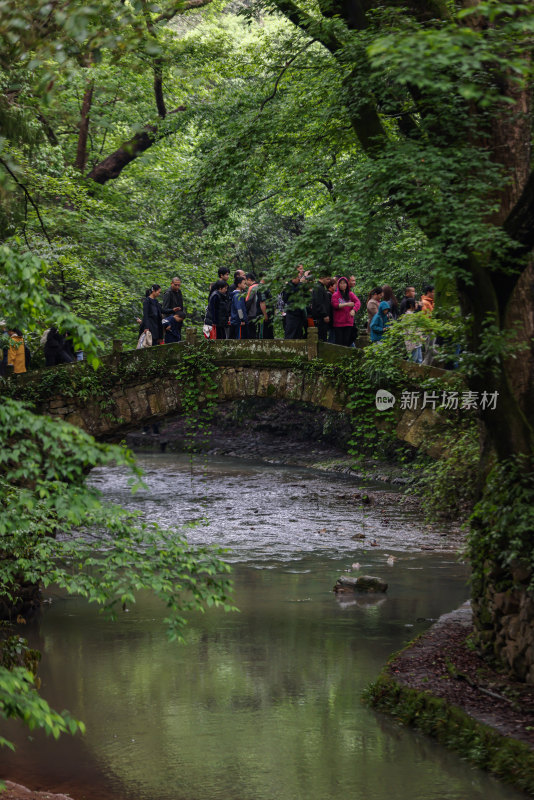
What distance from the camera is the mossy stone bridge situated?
1402 cm

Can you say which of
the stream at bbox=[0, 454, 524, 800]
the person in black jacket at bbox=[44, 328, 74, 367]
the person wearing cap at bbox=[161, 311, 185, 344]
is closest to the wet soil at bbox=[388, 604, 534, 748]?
the stream at bbox=[0, 454, 524, 800]

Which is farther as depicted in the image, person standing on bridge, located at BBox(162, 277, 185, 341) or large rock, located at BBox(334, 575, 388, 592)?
person standing on bridge, located at BBox(162, 277, 185, 341)

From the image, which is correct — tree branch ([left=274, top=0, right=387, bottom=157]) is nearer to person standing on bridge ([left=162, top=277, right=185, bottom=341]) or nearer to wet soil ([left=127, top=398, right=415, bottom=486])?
person standing on bridge ([left=162, top=277, right=185, bottom=341])

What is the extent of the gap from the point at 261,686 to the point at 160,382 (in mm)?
5676

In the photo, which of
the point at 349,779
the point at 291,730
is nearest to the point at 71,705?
the point at 291,730

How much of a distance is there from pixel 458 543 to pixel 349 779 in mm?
9320

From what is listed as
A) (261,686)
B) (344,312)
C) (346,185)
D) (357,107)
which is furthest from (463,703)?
(344,312)

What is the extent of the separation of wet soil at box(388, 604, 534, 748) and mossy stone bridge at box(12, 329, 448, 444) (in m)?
4.27

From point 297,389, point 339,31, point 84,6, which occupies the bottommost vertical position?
point 297,389

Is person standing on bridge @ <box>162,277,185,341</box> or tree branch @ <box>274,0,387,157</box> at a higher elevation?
tree branch @ <box>274,0,387,157</box>

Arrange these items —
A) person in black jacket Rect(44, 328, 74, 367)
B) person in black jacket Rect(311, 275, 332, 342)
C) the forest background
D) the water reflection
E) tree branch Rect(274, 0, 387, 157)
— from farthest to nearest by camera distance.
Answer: person in black jacket Rect(44, 328, 74, 367), person in black jacket Rect(311, 275, 332, 342), tree branch Rect(274, 0, 387, 157), the water reflection, the forest background

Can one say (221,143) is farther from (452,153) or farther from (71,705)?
(71,705)

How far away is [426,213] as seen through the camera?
28.0ft

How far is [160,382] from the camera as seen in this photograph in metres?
14.6
